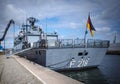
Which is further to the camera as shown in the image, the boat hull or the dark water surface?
the boat hull

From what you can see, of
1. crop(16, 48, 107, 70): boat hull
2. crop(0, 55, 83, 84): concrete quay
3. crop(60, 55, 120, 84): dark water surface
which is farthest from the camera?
crop(16, 48, 107, 70): boat hull

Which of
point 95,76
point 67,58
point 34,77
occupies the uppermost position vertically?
point 67,58

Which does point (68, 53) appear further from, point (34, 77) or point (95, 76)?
point (34, 77)

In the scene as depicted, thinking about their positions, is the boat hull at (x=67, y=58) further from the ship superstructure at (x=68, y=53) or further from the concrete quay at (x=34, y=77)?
the concrete quay at (x=34, y=77)

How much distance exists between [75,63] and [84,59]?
1212 mm

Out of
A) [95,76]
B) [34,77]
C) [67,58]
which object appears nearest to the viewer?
[34,77]

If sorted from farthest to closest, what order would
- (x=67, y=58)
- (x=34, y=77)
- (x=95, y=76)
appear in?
(x=67, y=58), (x=95, y=76), (x=34, y=77)

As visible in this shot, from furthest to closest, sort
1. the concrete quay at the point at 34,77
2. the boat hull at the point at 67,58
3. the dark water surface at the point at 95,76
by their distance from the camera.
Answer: the boat hull at the point at 67,58, the dark water surface at the point at 95,76, the concrete quay at the point at 34,77

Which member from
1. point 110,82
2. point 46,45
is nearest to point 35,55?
point 46,45

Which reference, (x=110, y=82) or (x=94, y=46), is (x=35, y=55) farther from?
(x=110, y=82)

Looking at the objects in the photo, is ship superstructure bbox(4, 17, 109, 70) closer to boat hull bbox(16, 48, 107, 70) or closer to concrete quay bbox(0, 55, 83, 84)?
boat hull bbox(16, 48, 107, 70)

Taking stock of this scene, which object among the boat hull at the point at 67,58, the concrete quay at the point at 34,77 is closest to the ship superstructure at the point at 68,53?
the boat hull at the point at 67,58

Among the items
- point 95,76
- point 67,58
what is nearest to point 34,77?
point 67,58

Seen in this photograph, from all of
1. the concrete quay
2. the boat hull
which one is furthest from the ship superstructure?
the concrete quay
